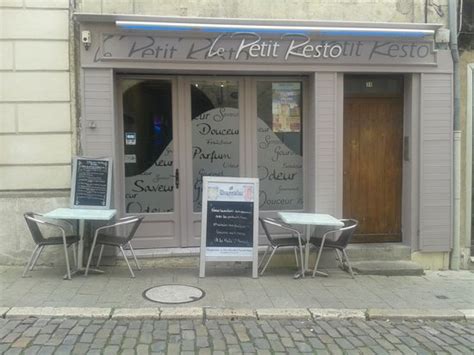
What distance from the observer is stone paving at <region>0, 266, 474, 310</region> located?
599 cm

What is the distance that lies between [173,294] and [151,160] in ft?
7.61

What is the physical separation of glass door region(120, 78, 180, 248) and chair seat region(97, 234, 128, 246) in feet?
2.28

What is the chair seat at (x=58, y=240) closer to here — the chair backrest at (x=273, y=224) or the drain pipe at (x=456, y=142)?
the chair backrest at (x=273, y=224)

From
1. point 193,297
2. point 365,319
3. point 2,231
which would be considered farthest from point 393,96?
point 2,231

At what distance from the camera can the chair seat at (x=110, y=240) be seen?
6.96 metres

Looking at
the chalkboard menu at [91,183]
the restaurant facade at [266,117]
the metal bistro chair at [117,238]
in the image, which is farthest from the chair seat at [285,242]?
the chalkboard menu at [91,183]

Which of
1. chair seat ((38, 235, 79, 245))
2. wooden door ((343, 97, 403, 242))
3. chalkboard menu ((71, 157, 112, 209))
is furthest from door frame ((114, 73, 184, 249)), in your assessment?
wooden door ((343, 97, 403, 242))

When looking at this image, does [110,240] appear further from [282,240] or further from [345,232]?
[345,232]

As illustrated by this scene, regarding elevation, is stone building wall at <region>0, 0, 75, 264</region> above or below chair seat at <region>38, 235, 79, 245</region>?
above

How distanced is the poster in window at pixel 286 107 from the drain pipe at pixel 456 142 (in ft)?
7.27

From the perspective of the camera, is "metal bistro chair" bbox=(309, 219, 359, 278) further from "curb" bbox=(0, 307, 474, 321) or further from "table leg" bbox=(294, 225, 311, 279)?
"curb" bbox=(0, 307, 474, 321)

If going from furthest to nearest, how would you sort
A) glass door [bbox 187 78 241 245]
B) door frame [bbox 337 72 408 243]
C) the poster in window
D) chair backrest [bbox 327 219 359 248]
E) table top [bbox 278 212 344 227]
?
the poster in window
glass door [bbox 187 78 241 245]
door frame [bbox 337 72 408 243]
chair backrest [bbox 327 219 359 248]
table top [bbox 278 212 344 227]

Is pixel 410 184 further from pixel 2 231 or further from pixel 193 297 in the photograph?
pixel 2 231

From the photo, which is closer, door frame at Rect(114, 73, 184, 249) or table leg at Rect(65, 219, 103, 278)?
table leg at Rect(65, 219, 103, 278)
